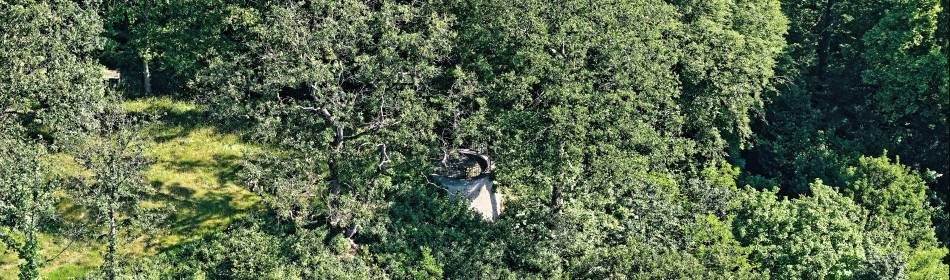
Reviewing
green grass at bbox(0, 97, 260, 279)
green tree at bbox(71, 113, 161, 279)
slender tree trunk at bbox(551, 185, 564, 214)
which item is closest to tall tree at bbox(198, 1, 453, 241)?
green grass at bbox(0, 97, 260, 279)

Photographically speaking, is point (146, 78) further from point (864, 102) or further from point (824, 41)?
point (824, 41)

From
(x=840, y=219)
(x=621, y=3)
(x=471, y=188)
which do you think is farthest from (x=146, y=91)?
(x=840, y=219)

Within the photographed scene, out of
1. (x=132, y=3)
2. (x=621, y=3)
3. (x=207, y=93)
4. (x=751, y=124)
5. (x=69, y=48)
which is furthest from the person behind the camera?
(x=751, y=124)

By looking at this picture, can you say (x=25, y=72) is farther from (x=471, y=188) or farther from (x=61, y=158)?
(x=471, y=188)

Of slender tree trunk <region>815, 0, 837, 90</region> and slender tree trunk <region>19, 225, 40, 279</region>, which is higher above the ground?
slender tree trunk <region>815, 0, 837, 90</region>

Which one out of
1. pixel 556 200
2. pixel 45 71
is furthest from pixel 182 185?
pixel 556 200

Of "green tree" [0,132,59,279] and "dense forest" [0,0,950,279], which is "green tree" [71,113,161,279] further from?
"green tree" [0,132,59,279]
